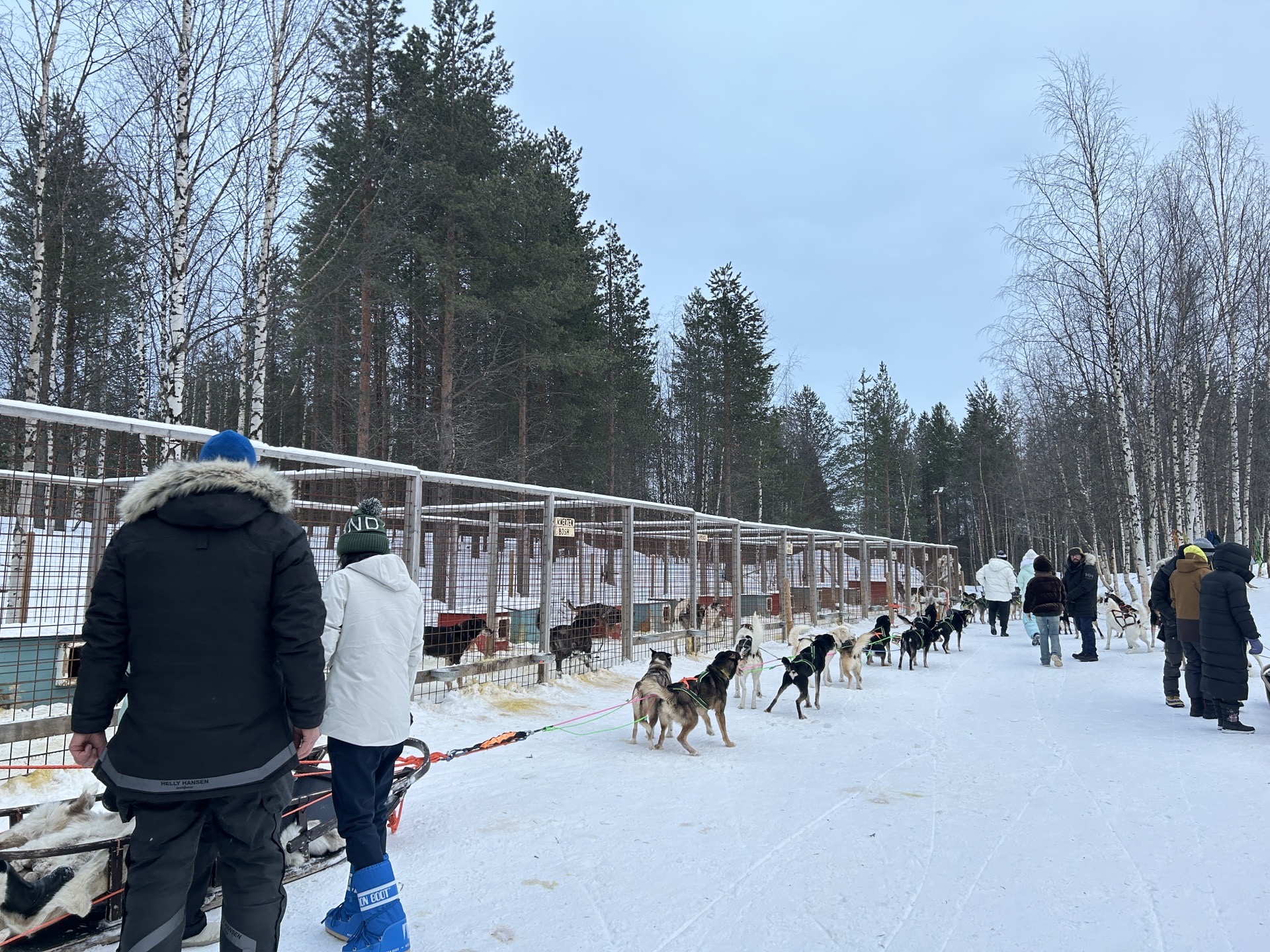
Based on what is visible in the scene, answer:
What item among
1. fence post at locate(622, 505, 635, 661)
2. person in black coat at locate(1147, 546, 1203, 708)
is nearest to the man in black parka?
fence post at locate(622, 505, 635, 661)

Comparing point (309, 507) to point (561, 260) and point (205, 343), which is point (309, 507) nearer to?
point (205, 343)

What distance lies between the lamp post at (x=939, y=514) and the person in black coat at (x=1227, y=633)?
47.6 meters

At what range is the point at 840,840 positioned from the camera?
423cm

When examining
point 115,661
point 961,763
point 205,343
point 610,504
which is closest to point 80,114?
point 205,343

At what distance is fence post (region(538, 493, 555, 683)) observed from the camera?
882cm

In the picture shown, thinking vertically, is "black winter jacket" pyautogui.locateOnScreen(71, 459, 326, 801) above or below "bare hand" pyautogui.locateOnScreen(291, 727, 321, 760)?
above

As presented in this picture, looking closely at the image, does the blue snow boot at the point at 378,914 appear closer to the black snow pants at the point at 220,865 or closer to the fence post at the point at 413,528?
the black snow pants at the point at 220,865

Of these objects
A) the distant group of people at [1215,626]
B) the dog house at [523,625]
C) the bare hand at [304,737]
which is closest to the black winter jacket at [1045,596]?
the distant group of people at [1215,626]

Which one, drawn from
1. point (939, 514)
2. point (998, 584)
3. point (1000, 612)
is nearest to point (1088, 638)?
point (998, 584)

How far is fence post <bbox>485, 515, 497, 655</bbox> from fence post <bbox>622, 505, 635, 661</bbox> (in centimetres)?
172

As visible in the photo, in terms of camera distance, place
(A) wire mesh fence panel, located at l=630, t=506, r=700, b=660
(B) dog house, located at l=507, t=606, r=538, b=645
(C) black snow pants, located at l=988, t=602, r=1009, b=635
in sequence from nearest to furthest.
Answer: (B) dog house, located at l=507, t=606, r=538, b=645
(A) wire mesh fence panel, located at l=630, t=506, r=700, b=660
(C) black snow pants, located at l=988, t=602, r=1009, b=635

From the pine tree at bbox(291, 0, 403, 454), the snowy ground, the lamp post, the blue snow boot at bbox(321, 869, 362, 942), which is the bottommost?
the snowy ground

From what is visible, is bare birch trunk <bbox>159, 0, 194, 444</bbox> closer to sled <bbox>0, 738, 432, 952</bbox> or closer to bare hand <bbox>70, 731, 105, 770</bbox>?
sled <bbox>0, 738, 432, 952</bbox>

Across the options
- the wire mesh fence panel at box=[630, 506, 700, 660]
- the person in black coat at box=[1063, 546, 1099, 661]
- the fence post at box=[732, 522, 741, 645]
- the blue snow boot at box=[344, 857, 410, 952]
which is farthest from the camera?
the fence post at box=[732, 522, 741, 645]
